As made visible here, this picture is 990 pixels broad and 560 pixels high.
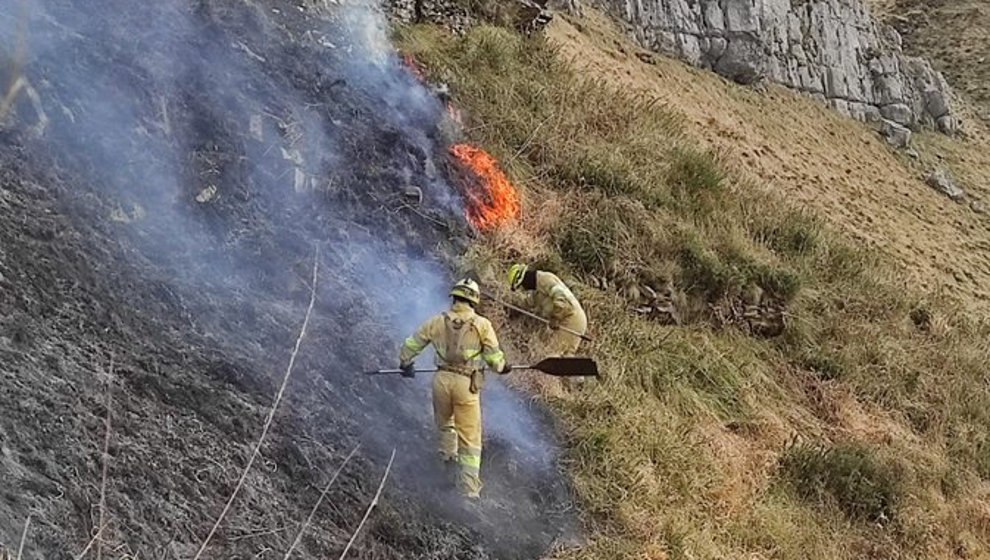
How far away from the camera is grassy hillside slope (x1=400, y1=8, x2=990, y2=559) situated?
8.08m

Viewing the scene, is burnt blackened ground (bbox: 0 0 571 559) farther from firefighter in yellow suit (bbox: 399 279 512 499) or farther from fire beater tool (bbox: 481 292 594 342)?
fire beater tool (bbox: 481 292 594 342)

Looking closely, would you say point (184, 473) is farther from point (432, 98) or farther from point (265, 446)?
point (432, 98)

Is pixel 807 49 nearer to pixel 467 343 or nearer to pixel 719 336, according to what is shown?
pixel 719 336

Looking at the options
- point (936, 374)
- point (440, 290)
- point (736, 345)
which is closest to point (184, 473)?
point (440, 290)

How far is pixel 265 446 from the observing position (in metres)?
6.33

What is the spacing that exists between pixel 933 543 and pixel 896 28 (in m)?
23.4

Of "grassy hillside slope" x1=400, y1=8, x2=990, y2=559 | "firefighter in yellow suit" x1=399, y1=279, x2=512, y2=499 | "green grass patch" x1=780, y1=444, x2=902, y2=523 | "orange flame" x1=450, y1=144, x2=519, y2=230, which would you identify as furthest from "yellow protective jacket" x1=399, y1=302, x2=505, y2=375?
"green grass patch" x1=780, y1=444, x2=902, y2=523

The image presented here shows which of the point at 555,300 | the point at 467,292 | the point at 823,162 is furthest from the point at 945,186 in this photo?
the point at 467,292

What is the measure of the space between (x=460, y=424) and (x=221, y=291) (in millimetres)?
1927

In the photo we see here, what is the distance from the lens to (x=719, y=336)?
34.7 ft

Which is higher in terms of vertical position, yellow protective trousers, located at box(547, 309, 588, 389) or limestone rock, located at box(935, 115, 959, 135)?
yellow protective trousers, located at box(547, 309, 588, 389)

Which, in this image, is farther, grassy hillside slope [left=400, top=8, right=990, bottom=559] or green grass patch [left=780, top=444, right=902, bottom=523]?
green grass patch [left=780, top=444, right=902, bottom=523]

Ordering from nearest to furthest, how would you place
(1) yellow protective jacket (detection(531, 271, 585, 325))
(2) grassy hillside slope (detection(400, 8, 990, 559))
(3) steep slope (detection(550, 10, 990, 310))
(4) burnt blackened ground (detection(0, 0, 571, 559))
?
(4) burnt blackened ground (detection(0, 0, 571, 559)) → (2) grassy hillside slope (detection(400, 8, 990, 559)) → (1) yellow protective jacket (detection(531, 271, 585, 325)) → (3) steep slope (detection(550, 10, 990, 310))

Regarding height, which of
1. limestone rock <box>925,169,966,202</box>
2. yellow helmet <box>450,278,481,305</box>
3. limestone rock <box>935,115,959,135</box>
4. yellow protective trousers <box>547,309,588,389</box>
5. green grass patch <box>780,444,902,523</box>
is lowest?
limestone rock <box>925,169,966,202</box>
